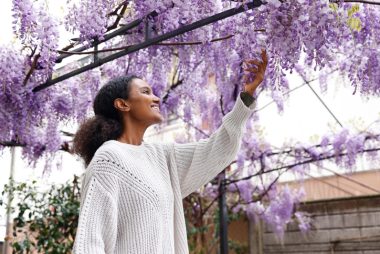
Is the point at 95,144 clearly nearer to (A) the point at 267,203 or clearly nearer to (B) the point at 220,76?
(B) the point at 220,76

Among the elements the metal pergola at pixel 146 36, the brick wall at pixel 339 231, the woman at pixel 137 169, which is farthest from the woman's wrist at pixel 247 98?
the brick wall at pixel 339 231

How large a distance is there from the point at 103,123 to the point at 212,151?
394 millimetres

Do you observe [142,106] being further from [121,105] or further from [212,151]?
[212,151]

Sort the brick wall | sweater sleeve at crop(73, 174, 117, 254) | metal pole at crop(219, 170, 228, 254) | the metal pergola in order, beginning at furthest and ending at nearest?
the brick wall, metal pole at crop(219, 170, 228, 254), the metal pergola, sweater sleeve at crop(73, 174, 117, 254)

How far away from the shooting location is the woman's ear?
2027mm

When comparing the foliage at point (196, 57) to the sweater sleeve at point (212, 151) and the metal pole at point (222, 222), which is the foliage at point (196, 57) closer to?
the metal pole at point (222, 222)

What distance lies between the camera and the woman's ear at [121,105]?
2027 millimetres

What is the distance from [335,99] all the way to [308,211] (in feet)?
5.55


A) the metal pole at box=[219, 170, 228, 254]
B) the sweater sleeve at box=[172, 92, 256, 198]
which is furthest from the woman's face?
the metal pole at box=[219, 170, 228, 254]

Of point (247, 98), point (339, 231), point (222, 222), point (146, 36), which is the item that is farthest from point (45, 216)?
point (247, 98)

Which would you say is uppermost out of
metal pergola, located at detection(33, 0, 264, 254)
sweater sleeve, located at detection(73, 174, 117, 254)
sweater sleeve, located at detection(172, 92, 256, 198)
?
metal pergola, located at detection(33, 0, 264, 254)

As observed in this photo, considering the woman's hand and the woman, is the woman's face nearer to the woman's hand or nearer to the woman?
the woman

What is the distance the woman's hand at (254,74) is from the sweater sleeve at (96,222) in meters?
0.57

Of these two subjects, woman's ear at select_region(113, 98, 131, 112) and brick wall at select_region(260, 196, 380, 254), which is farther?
brick wall at select_region(260, 196, 380, 254)
